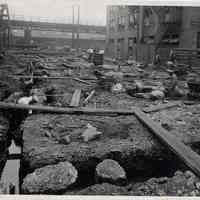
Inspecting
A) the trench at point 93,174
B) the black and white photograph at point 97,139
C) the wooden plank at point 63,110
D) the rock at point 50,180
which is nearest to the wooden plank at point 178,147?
the black and white photograph at point 97,139

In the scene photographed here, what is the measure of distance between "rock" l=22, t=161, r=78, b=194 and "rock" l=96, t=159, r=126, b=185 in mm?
263

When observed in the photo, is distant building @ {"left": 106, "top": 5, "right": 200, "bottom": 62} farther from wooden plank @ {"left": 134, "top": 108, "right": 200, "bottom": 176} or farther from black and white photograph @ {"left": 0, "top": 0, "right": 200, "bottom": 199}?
wooden plank @ {"left": 134, "top": 108, "right": 200, "bottom": 176}

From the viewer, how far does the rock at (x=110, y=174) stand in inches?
103

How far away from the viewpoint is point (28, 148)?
3135 millimetres

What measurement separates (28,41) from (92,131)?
96.3 ft

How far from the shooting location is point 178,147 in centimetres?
304

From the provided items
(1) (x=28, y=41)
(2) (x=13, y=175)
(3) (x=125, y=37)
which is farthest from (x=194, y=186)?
(1) (x=28, y=41)

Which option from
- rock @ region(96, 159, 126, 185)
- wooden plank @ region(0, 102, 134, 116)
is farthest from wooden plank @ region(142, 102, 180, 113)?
rock @ region(96, 159, 126, 185)

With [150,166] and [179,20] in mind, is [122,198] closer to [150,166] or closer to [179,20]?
[150,166]

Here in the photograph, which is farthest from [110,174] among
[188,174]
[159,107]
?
[159,107]

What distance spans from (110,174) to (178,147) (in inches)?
36.3

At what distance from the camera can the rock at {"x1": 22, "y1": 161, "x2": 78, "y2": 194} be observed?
2.43 meters

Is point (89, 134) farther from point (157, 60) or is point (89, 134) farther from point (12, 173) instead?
point (157, 60)

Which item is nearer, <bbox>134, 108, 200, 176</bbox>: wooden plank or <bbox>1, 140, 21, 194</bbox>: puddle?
<bbox>134, 108, 200, 176</bbox>: wooden plank
